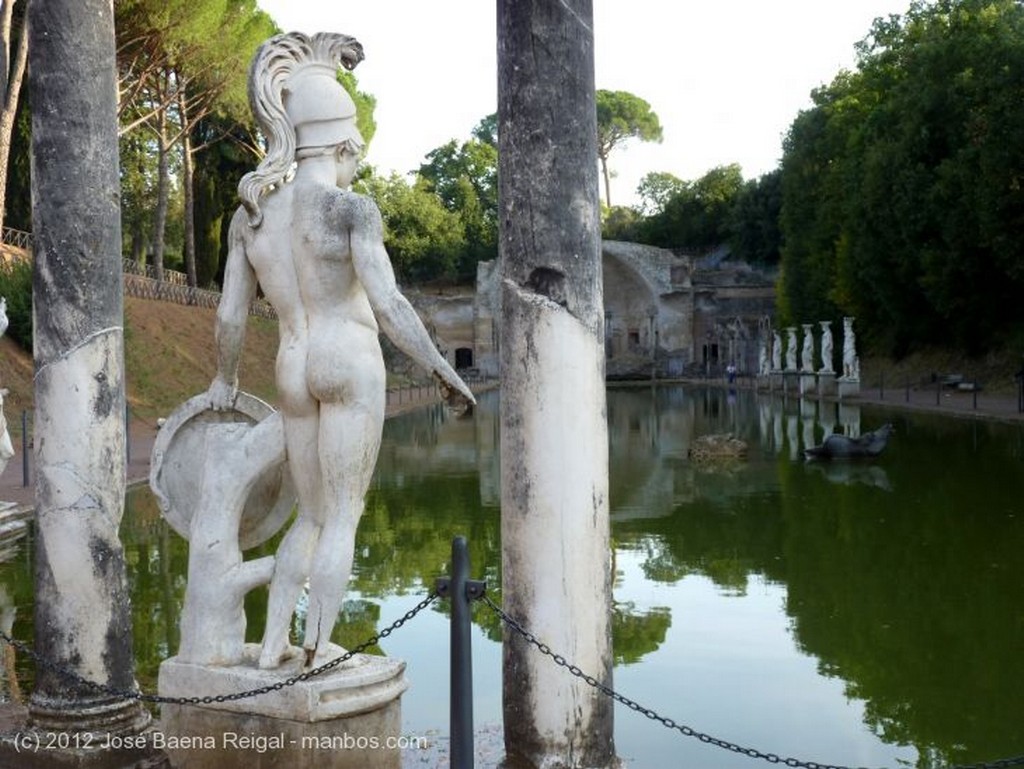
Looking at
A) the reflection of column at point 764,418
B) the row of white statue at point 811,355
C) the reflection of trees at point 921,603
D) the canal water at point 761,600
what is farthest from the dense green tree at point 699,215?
the reflection of trees at point 921,603

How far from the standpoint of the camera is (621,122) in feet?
252

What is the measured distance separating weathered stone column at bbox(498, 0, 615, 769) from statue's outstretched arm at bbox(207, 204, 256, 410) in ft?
3.31

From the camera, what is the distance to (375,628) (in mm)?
7305

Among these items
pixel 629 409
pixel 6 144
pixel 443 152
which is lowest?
pixel 629 409

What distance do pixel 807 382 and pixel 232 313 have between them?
3507 cm

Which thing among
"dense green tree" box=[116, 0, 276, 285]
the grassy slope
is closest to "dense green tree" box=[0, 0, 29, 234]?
"dense green tree" box=[116, 0, 276, 285]

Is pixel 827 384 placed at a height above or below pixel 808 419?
above

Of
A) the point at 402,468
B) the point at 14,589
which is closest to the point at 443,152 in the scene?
the point at 402,468

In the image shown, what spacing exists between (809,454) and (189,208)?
956 inches

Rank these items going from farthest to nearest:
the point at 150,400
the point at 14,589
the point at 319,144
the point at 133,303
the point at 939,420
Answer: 1. the point at 133,303
2. the point at 150,400
3. the point at 939,420
4. the point at 14,589
5. the point at 319,144

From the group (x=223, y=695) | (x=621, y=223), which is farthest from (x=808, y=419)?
(x=621, y=223)

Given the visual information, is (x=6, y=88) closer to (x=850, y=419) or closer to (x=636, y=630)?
(x=850, y=419)

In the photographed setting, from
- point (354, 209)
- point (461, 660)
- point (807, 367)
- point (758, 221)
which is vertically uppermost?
point (758, 221)

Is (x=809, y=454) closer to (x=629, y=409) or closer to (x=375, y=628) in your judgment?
(x=375, y=628)
